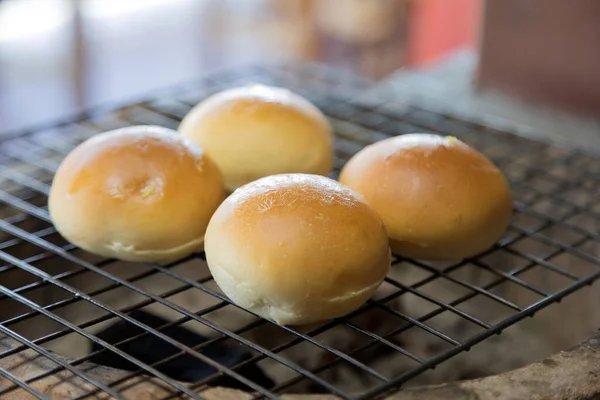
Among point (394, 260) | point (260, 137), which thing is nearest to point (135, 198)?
point (260, 137)

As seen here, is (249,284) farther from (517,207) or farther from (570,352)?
(517,207)

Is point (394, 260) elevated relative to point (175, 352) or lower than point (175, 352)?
elevated

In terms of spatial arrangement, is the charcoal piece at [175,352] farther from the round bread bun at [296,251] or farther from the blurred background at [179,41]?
the blurred background at [179,41]

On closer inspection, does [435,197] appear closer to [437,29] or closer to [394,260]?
[394,260]

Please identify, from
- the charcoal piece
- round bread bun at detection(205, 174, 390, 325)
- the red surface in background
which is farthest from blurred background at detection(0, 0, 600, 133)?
round bread bun at detection(205, 174, 390, 325)

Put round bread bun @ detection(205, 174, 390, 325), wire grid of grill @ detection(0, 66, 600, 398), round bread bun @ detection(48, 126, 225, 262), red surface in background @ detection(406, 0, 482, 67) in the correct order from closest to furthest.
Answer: round bread bun @ detection(205, 174, 390, 325) < round bread bun @ detection(48, 126, 225, 262) < wire grid of grill @ detection(0, 66, 600, 398) < red surface in background @ detection(406, 0, 482, 67)

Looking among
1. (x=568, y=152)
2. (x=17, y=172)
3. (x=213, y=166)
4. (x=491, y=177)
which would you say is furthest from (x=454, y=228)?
(x=17, y=172)

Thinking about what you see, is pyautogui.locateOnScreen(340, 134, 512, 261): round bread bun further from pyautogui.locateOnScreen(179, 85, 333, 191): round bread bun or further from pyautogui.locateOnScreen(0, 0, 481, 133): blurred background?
pyautogui.locateOnScreen(0, 0, 481, 133): blurred background
